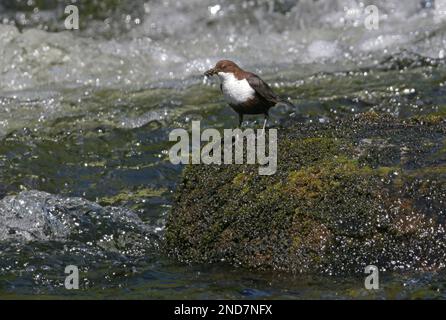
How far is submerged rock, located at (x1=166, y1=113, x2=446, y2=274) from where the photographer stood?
14.5 feet

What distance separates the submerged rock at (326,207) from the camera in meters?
4.43

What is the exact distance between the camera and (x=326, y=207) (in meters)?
4.52

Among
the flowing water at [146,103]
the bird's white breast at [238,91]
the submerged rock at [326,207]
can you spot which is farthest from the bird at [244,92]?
the flowing water at [146,103]

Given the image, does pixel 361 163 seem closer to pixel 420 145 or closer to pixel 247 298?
pixel 420 145

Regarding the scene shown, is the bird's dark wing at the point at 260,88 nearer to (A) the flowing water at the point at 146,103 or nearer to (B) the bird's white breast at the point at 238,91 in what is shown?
(B) the bird's white breast at the point at 238,91

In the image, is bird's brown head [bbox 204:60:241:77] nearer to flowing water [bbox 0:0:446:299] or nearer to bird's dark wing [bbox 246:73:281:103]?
bird's dark wing [bbox 246:73:281:103]

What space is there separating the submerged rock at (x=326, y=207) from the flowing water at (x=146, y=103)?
0.11m

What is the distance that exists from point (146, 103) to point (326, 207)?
4.17 meters

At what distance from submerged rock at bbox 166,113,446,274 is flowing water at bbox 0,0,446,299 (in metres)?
0.11

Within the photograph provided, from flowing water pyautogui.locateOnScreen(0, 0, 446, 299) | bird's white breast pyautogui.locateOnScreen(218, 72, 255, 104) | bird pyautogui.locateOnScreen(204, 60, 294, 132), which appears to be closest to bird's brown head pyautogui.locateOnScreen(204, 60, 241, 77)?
bird pyautogui.locateOnScreen(204, 60, 294, 132)

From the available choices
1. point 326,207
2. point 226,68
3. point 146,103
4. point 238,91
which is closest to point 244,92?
point 238,91

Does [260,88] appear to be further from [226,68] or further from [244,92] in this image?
[226,68]
